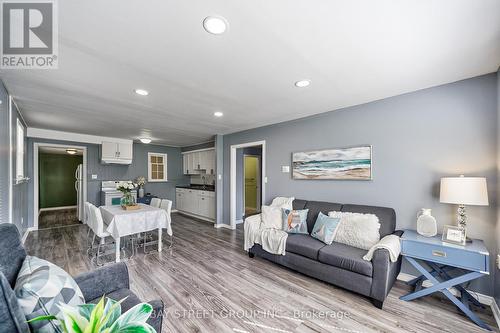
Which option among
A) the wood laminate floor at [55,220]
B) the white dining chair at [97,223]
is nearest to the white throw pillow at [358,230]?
the white dining chair at [97,223]

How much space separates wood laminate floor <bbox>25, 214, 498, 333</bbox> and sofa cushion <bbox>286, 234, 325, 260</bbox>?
0.34 meters

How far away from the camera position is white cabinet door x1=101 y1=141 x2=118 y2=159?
5.66 metres

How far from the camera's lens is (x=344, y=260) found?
7.70 feet

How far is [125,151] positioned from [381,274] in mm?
6470

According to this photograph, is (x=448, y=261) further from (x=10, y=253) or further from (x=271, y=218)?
(x=10, y=253)

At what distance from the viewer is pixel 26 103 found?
3076mm

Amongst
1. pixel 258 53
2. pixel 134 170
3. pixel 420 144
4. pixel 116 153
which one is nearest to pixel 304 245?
pixel 420 144

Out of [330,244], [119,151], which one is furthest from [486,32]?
[119,151]

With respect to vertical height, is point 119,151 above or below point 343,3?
below

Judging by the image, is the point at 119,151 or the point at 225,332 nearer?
the point at 225,332

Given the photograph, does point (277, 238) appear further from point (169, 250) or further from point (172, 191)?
point (172, 191)

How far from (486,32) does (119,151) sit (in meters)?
7.00

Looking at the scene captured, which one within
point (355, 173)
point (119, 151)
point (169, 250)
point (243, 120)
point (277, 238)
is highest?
point (243, 120)

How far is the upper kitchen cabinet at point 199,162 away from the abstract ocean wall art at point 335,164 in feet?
10.6
